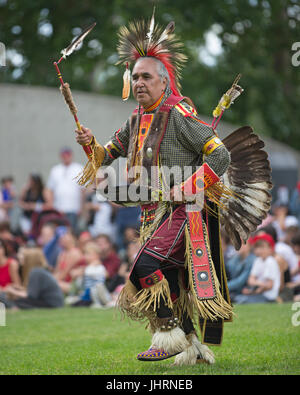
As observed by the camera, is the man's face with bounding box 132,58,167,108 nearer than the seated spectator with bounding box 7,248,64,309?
Yes

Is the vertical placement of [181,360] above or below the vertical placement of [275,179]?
below

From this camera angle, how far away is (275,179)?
16.5m

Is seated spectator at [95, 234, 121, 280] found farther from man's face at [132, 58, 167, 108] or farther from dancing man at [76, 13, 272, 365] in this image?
→ man's face at [132, 58, 167, 108]

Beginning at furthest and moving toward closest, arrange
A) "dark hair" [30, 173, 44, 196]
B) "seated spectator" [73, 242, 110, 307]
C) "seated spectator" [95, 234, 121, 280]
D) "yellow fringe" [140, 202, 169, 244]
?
"dark hair" [30, 173, 44, 196] < "seated spectator" [95, 234, 121, 280] < "seated spectator" [73, 242, 110, 307] < "yellow fringe" [140, 202, 169, 244]

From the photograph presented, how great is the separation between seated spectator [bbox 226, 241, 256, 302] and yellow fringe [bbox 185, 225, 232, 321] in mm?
4976

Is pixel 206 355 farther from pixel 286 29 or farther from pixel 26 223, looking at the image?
pixel 286 29

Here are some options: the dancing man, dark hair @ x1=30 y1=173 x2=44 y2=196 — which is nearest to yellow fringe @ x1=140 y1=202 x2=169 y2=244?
the dancing man

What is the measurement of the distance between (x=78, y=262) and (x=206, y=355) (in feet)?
21.3

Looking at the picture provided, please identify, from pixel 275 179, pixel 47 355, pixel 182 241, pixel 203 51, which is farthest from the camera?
pixel 203 51

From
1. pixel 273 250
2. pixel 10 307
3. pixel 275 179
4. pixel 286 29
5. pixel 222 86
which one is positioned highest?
pixel 286 29

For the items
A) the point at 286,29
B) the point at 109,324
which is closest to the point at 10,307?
the point at 109,324

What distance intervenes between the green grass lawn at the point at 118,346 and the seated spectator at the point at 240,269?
3.64 feet

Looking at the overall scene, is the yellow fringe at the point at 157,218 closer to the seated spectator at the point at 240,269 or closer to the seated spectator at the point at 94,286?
the seated spectator at the point at 240,269

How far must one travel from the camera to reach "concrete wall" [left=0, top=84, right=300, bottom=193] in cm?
1612
